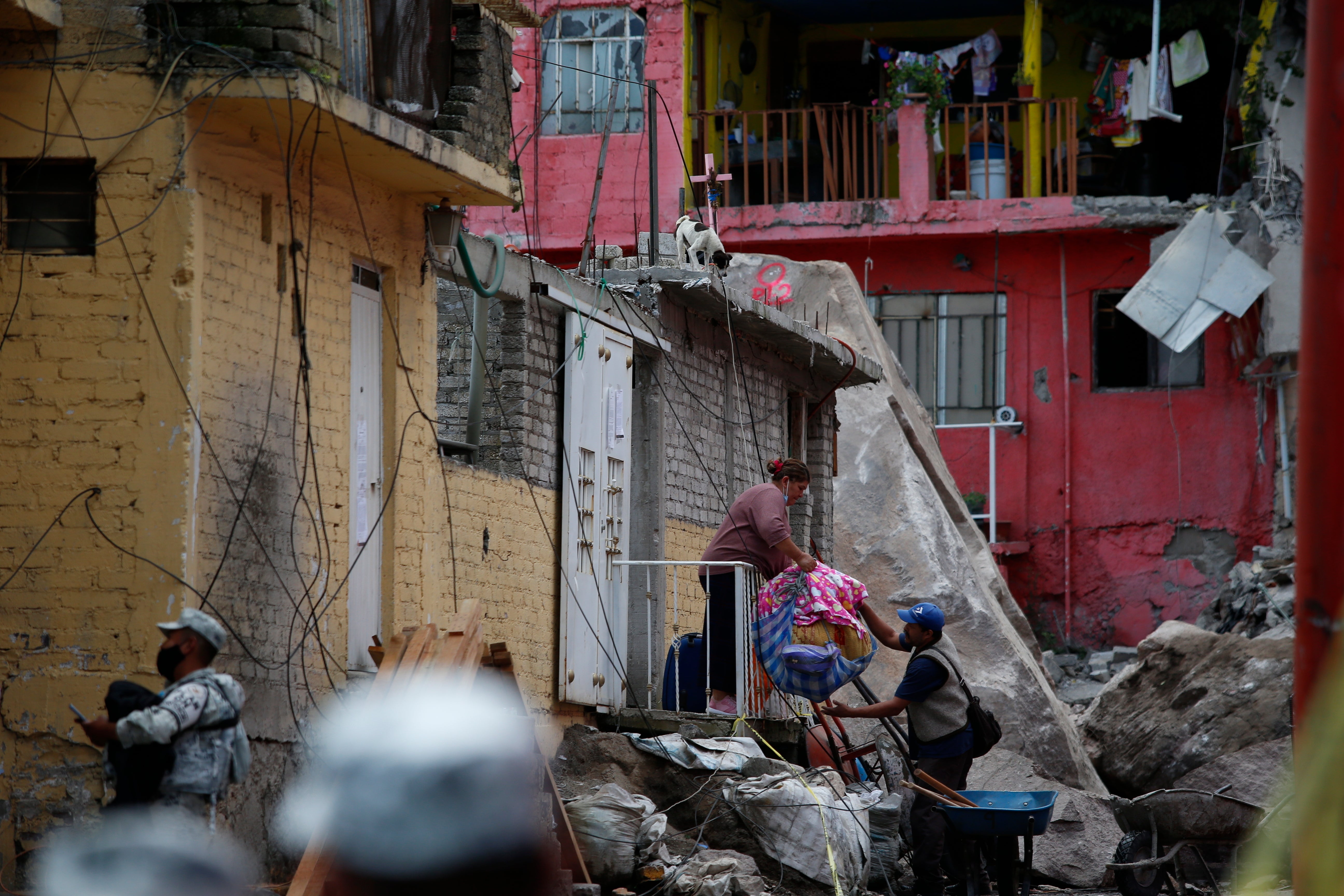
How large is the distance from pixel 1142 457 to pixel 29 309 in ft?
53.7

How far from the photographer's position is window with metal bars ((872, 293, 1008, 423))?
69.3ft

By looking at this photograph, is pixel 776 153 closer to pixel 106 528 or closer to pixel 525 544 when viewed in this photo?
pixel 525 544

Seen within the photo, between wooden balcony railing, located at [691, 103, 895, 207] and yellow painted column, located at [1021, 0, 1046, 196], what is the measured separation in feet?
Result: 5.99

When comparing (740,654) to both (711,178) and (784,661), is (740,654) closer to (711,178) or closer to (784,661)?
(784,661)

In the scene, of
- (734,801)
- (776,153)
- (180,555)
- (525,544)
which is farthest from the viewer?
(776,153)

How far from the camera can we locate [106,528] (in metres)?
6.86

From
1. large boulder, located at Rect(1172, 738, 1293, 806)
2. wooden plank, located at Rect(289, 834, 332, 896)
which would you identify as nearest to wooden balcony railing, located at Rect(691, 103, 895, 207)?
large boulder, located at Rect(1172, 738, 1293, 806)

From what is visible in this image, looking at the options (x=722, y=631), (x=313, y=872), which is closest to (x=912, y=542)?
(x=722, y=631)

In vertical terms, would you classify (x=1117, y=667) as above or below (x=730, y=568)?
below

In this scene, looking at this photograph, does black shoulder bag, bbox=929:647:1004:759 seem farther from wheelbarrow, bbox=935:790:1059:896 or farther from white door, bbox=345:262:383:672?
white door, bbox=345:262:383:672

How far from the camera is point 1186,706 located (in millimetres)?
14344

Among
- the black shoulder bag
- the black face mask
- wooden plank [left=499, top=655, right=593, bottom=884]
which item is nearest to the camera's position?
the black face mask

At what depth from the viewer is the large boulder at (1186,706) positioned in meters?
13.8

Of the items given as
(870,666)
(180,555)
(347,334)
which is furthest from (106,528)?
(870,666)
